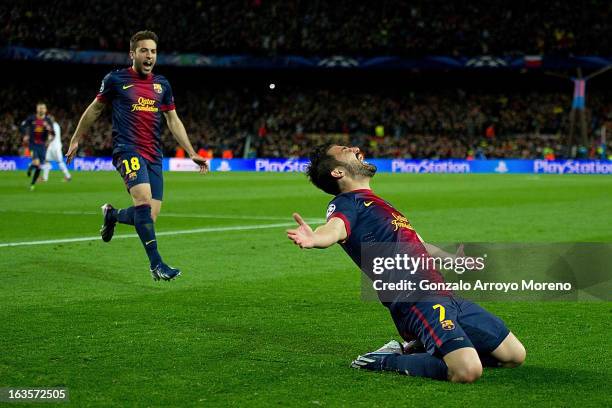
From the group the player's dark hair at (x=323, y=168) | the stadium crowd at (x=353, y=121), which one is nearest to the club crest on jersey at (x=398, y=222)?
the player's dark hair at (x=323, y=168)

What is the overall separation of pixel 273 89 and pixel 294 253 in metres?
44.9

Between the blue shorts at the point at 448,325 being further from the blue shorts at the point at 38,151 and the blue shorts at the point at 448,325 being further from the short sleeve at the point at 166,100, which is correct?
the blue shorts at the point at 38,151

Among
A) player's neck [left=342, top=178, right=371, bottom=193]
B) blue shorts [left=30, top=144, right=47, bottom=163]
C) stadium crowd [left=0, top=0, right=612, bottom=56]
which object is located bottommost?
blue shorts [left=30, top=144, right=47, bottom=163]

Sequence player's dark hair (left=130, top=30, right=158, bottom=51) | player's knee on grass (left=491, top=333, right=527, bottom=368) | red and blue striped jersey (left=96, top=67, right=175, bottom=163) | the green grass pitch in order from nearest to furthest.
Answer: the green grass pitch < player's knee on grass (left=491, top=333, right=527, bottom=368) < player's dark hair (left=130, top=30, right=158, bottom=51) < red and blue striped jersey (left=96, top=67, right=175, bottom=163)

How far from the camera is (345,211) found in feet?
17.5

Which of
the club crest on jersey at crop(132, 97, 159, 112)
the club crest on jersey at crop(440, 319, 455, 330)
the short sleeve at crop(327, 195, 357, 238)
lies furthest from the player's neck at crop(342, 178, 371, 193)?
the club crest on jersey at crop(132, 97, 159, 112)

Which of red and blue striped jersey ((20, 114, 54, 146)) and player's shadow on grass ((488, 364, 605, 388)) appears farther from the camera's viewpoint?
red and blue striped jersey ((20, 114, 54, 146))

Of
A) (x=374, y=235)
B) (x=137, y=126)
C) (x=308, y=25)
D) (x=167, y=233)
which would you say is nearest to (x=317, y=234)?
(x=374, y=235)

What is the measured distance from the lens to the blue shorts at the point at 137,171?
30.7 ft

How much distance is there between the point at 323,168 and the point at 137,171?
4274 mm

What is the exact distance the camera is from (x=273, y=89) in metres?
55.8

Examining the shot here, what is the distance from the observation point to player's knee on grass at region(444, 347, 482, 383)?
5082 mm

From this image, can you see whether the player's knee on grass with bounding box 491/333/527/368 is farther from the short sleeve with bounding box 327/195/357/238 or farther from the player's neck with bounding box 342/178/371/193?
the player's neck with bounding box 342/178/371/193

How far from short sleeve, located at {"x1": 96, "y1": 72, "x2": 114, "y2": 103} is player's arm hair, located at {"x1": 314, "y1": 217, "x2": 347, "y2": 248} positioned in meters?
4.92
